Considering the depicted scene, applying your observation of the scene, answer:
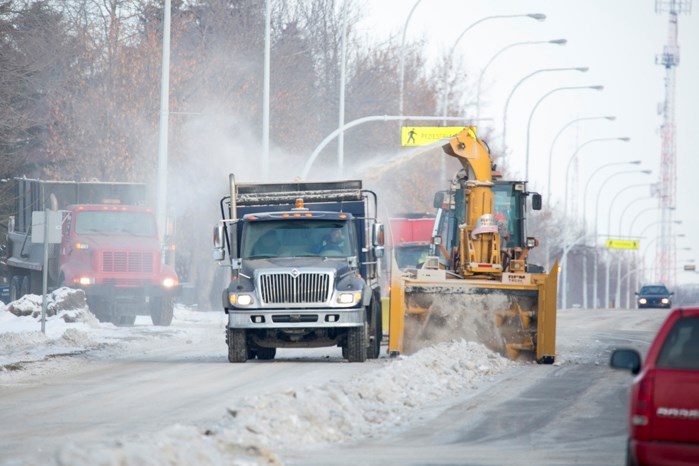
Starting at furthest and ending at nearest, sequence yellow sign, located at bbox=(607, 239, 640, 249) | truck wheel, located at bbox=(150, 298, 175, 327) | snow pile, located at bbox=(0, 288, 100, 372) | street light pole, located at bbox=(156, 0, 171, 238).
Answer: yellow sign, located at bbox=(607, 239, 640, 249), street light pole, located at bbox=(156, 0, 171, 238), truck wheel, located at bbox=(150, 298, 175, 327), snow pile, located at bbox=(0, 288, 100, 372)

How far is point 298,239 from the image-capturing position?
2448 centimetres

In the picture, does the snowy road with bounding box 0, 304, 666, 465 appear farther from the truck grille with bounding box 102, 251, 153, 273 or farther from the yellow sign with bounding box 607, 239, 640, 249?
the yellow sign with bounding box 607, 239, 640, 249

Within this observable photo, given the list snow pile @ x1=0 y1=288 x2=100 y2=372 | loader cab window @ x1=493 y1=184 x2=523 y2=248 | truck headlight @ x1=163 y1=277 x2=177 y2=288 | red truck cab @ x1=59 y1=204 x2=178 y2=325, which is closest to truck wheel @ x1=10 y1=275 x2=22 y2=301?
snow pile @ x1=0 y1=288 x2=100 y2=372

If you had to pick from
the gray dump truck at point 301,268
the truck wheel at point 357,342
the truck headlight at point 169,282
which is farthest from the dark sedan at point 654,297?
the truck wheel at point 357,342

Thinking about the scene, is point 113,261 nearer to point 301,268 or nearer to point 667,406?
point 301,268

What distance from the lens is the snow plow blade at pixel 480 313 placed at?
24062 millimetres

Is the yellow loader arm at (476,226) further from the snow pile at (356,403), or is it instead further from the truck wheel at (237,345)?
the snow pile at (356,403)

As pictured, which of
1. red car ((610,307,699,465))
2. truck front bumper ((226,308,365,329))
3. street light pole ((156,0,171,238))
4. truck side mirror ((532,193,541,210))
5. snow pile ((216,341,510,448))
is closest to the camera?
red car ((610,307,699,465))

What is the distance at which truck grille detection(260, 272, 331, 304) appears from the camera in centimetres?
2338

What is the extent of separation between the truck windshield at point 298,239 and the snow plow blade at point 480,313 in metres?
1.10

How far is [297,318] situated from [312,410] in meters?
8.63

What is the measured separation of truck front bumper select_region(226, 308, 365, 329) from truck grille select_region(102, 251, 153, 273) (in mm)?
13881

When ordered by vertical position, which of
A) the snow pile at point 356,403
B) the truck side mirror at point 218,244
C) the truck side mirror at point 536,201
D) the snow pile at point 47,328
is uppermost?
the truck side mirror at point 536,201

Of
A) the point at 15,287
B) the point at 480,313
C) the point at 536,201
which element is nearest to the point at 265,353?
the point at 480,313
